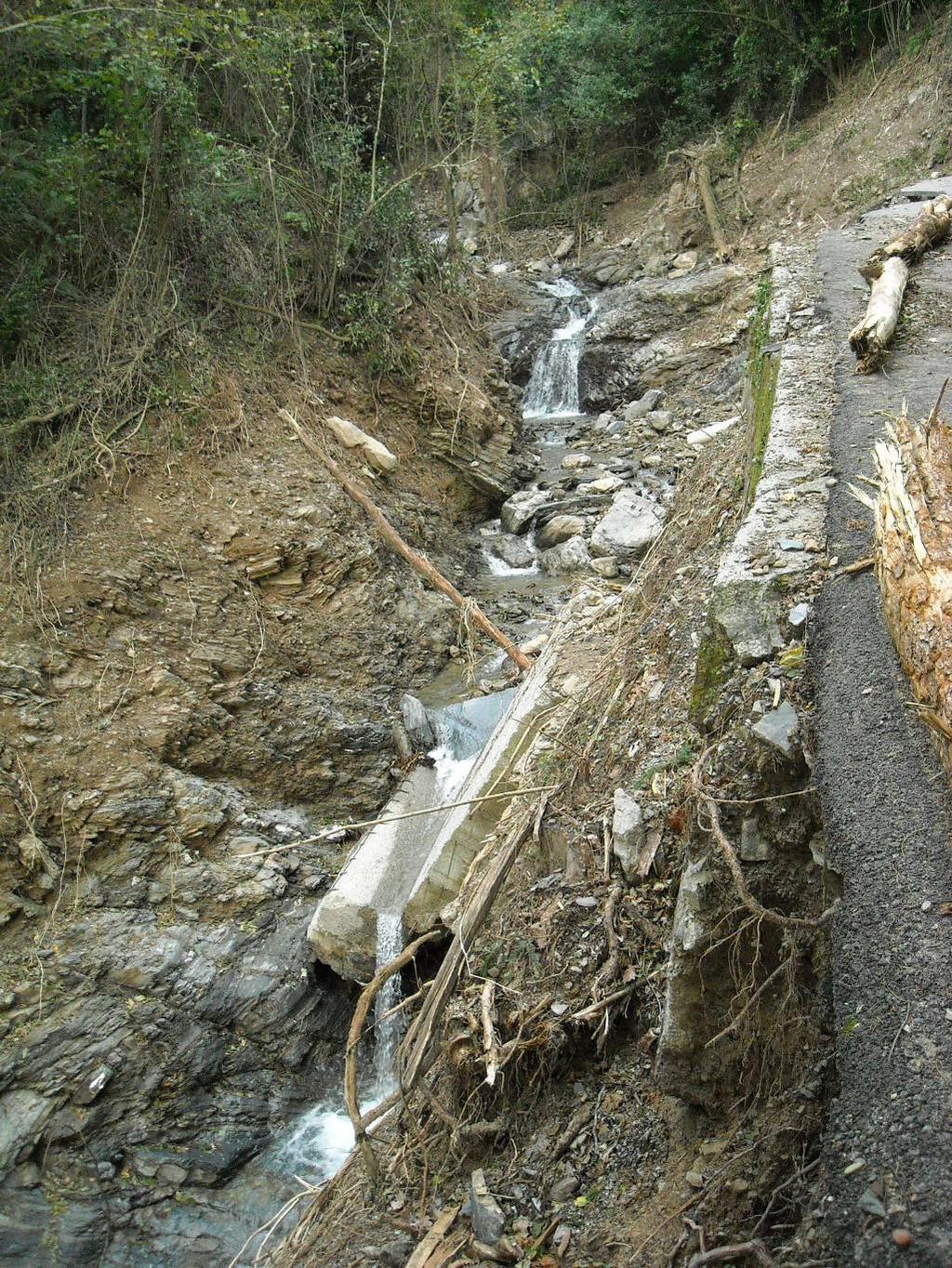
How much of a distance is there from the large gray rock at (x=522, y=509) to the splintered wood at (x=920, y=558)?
241 inches

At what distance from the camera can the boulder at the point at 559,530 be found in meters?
9.06

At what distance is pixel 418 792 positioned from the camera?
6164 mm

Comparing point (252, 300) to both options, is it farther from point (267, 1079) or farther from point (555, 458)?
point (267, 1079)

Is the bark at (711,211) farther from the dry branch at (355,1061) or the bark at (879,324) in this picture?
the dry branch at (355,1061)

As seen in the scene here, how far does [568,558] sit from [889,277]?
363 centimetres

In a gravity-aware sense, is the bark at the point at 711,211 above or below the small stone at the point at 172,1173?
above

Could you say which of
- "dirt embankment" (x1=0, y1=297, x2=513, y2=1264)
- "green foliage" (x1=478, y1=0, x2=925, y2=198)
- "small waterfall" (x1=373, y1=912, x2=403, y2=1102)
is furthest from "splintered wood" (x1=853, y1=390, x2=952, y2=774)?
"green foliage" (x1=478, y1=0, x2=925, y2=198)

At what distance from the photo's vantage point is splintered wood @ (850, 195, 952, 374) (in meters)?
5.06

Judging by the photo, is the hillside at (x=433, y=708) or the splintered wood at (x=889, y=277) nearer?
the hillside at (x=433, y=708)

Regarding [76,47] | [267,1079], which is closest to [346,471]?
[76,47]

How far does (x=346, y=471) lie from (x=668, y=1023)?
6888 mm

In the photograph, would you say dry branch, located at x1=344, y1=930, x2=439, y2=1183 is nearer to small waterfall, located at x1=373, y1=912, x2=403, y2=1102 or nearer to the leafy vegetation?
small waterfall, located at x1=373, y1=912, x2=403, y2=1102

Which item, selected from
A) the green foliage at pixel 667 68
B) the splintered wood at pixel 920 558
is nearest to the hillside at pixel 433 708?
the splintered wood at pixel 920 558

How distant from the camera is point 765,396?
5203mm
